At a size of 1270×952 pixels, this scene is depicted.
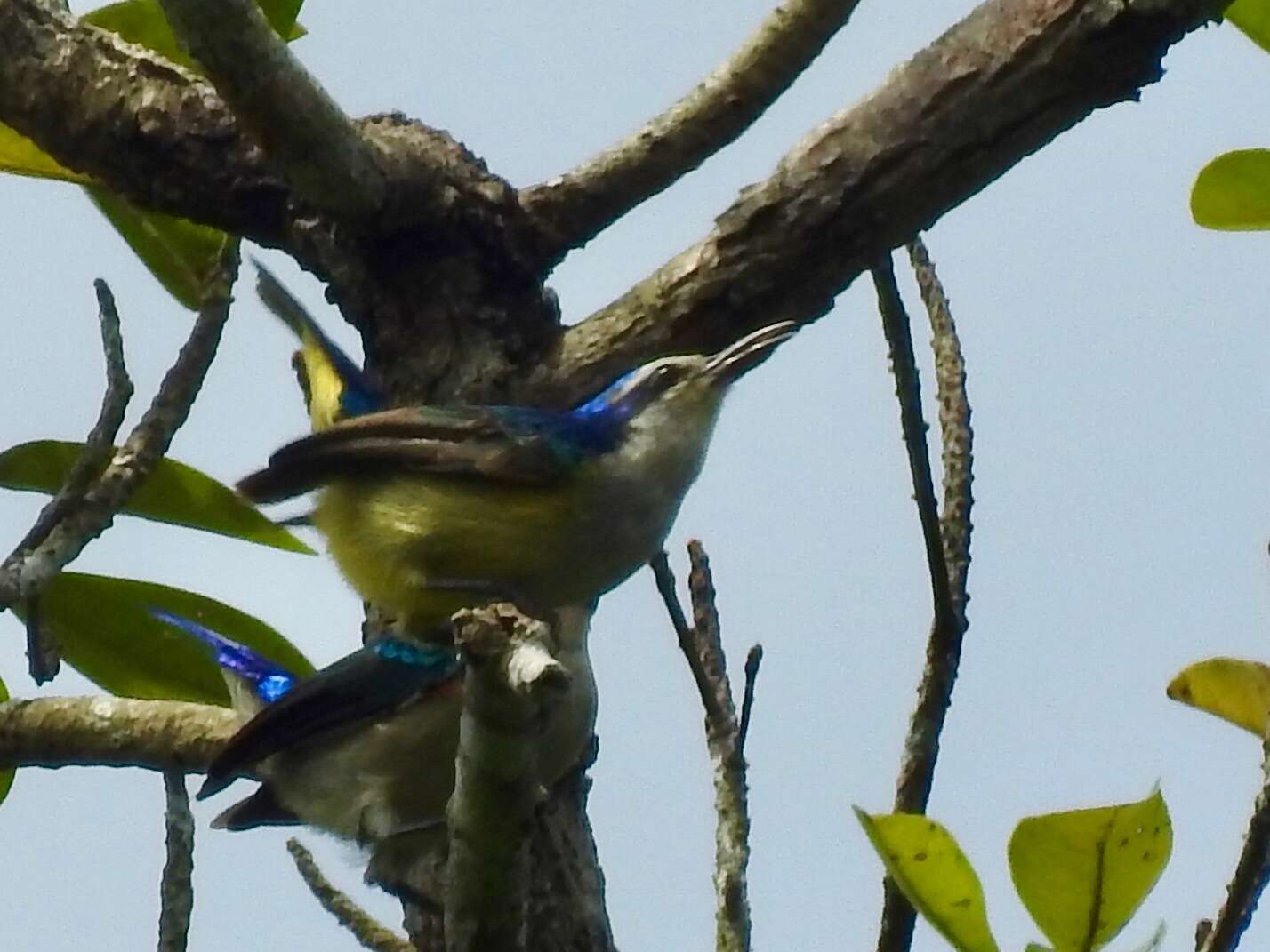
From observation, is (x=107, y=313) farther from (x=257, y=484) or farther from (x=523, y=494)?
(x=523, y=494)

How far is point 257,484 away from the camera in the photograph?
9.35 ft

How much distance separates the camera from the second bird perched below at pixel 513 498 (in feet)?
9.07

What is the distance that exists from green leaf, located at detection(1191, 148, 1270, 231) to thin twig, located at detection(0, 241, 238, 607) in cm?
136

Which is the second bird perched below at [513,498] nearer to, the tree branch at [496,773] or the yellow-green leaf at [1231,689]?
the yellow-green leaf at [1231,689]

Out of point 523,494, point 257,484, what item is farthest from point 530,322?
point 257,484

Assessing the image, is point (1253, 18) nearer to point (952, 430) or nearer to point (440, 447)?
point (952, 430)

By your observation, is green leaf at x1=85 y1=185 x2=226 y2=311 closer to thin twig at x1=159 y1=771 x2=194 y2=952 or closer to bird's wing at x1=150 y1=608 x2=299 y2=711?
bird's wing at x1=150 y1=608 x2=299 y2=711

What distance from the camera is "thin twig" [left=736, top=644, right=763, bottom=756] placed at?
209cm

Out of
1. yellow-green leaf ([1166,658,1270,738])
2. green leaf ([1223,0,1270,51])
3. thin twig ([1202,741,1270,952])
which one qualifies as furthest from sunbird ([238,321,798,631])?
thin twig ([1202,741,1270,952])

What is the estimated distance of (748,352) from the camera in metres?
2.74

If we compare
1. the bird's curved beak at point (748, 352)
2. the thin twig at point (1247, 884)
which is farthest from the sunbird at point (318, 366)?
the thin twig at point (1247, 884)

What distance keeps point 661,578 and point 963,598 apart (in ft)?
1.53

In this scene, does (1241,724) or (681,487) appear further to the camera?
(681,487)

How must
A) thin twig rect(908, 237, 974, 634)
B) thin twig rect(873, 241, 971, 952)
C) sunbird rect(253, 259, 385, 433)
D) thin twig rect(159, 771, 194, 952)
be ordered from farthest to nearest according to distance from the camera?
sunbird rect(253, 259, 385, 433) → thin twig rect(159, 771, 194, 952) → thin twig rect(908, 237, 974, 634) → thin twig rect(873, 241, 971, 952)
